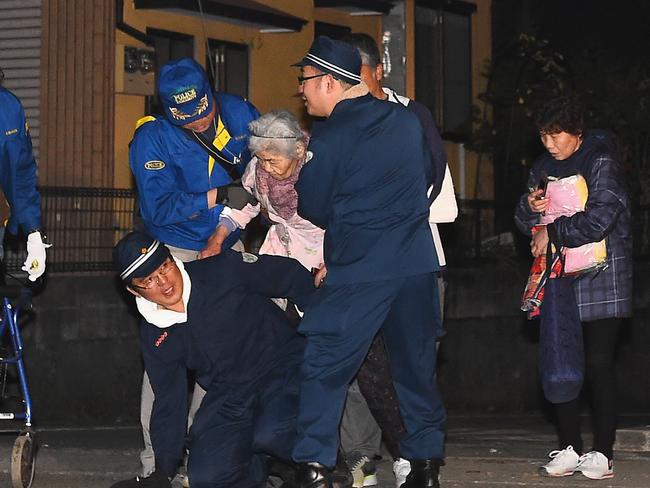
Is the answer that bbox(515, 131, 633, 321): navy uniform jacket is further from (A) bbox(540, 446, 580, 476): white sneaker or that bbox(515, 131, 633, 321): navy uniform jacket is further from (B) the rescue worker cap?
(B) the rescue worker cap

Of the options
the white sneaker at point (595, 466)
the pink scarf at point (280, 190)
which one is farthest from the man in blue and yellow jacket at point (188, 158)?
the white sneaker at point (595, 466)

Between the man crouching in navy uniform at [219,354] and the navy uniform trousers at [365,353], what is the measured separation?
33cm

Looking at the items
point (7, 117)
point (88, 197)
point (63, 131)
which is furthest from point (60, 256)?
point (7, 117)

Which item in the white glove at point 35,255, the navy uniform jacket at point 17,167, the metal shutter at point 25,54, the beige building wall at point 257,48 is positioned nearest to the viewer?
the navy uniform jacket at point 17,167

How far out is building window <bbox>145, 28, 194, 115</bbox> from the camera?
15.0 meters

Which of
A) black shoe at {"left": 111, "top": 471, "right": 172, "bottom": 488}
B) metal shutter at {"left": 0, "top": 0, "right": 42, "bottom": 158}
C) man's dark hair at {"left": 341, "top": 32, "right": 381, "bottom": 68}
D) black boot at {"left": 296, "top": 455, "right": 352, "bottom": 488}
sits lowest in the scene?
black shoe at {"left": 111, "top": 471, "right": 172, "bottom": 488}

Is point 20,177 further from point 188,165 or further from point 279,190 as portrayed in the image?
point 279,190

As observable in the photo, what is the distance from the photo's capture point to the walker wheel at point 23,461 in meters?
7.42

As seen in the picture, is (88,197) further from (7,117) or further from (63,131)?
(7,117)

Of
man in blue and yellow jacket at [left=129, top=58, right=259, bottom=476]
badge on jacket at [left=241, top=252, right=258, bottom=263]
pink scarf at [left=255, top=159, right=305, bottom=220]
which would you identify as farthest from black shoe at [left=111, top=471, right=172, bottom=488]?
pink scarf at [left=255, top=159, right=305, bottom=220]

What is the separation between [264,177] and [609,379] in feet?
6.63

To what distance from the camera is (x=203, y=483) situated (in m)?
6.91

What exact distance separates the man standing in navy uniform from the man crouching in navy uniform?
0.34 m

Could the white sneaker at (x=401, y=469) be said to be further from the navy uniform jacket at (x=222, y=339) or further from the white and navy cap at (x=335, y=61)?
the white and navy cap at (x=335, y=61)
